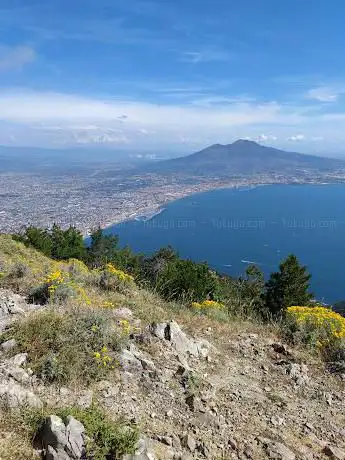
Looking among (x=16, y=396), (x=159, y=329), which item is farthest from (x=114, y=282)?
(x=16, y=396)

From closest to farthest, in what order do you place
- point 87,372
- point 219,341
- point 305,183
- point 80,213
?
point 87,372, point 219,341, point 80,213, point 305,183

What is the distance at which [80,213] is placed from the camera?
9125 centimetres

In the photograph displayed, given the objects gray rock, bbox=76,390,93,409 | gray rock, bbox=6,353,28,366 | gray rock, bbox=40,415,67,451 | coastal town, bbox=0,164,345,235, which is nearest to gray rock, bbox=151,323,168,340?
gray rock, bbox=76,390,93,409

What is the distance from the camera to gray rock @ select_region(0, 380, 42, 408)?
10.3ft

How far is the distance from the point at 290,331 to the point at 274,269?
57320mm

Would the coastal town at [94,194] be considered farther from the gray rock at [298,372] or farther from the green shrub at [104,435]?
the green shrub at [104,435]

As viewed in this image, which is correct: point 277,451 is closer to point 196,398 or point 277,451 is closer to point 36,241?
point 196,398

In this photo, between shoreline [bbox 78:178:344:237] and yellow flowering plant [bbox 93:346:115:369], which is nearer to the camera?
yellow flowering plant [bbox 93:346:115:369]

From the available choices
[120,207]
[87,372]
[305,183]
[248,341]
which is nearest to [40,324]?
[87,372]

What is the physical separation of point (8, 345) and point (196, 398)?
1.88 m

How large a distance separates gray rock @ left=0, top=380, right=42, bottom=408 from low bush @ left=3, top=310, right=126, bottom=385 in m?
0.31

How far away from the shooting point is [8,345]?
3916 millimetres

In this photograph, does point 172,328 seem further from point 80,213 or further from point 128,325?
point 80,213

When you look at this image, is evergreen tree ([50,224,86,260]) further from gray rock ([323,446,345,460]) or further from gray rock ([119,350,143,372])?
gray rock ([323,446,345,460])
